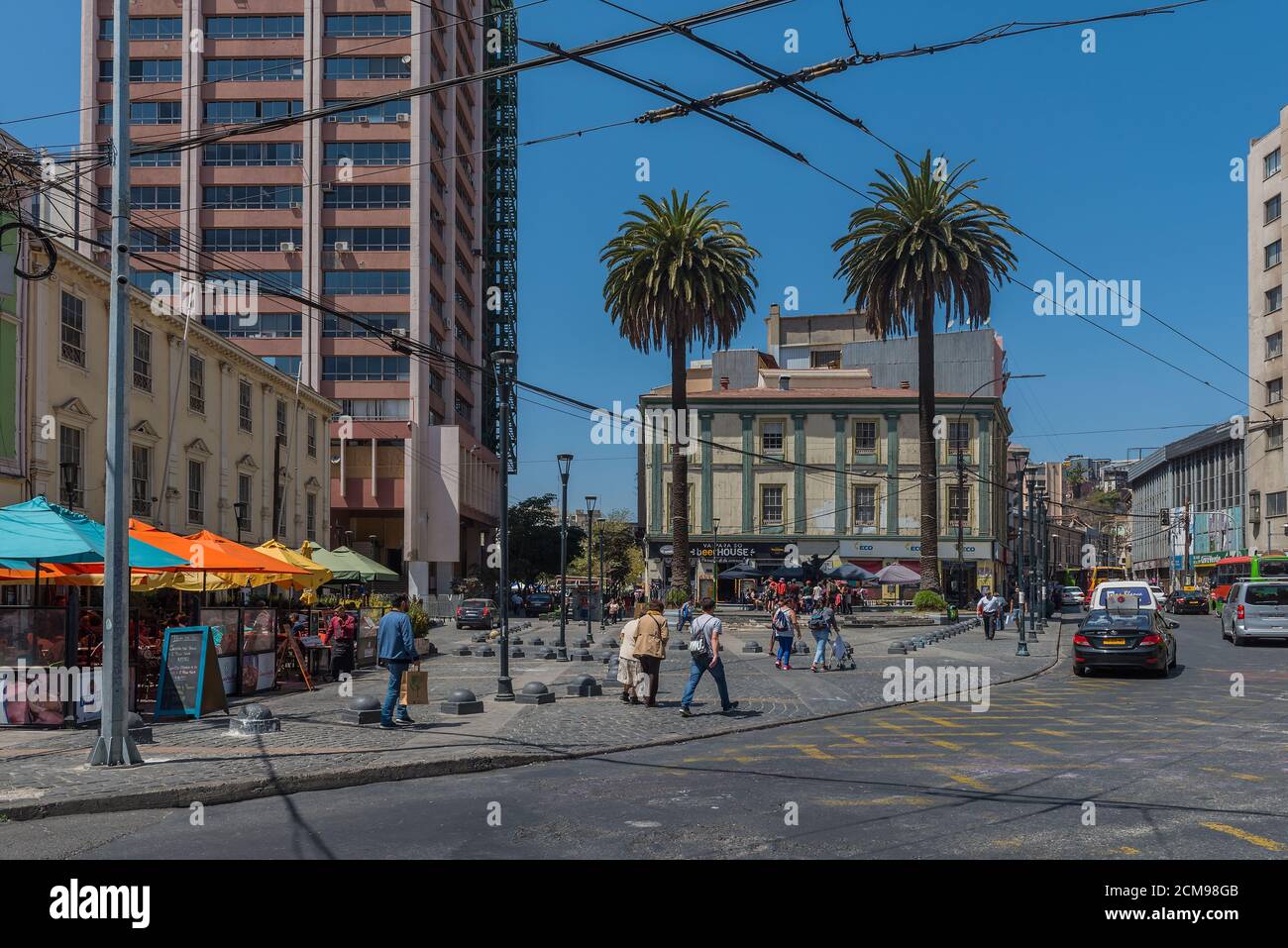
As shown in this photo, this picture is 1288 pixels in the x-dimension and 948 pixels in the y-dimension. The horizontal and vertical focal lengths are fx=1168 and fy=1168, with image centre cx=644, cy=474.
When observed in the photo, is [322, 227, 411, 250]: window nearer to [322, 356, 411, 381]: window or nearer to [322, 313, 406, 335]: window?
[322, 313, 406, 335]: window

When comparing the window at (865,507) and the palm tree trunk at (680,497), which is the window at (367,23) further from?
the window at (865,507)

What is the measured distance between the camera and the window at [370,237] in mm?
65938

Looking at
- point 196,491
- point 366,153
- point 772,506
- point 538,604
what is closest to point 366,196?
point 366,153

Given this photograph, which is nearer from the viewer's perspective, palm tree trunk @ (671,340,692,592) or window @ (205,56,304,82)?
palm tree trunk @ (671,340,692,592)

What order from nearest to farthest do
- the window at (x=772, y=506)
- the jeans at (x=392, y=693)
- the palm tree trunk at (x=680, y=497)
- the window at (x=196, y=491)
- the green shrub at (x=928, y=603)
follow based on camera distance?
the jeans at (x=392, y=693), the window at (x=196, y=491), the green shrub at (x=928, y=603), the palm tree trunk at (x=680, y=497), the window at (x=772, y=506)

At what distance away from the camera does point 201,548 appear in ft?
62.4

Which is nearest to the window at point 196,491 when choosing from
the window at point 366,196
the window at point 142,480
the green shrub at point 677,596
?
the window at point 142,480

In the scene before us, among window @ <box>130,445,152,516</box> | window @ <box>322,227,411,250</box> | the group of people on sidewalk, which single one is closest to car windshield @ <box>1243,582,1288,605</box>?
the group of people on sidewalk

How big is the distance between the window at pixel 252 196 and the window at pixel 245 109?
367 centimetres

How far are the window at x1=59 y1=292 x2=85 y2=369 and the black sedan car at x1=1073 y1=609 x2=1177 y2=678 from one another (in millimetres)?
24077

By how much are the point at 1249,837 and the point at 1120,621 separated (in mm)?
16905

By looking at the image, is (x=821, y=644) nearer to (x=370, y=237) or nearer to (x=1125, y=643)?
(x=1125, y=643)

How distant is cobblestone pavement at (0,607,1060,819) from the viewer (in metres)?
10.9
